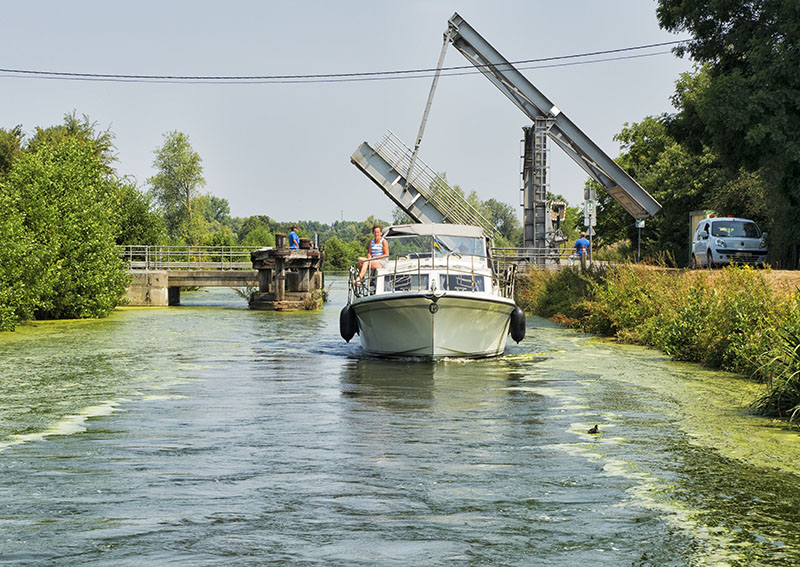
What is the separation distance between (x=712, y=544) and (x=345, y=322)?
1341 centimetres

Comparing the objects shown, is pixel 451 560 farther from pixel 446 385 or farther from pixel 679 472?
pixel 446 385

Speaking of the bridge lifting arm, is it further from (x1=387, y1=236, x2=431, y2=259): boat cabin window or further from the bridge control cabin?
(x1=387, y1=236, x2=431, y2=259): boat cabin window

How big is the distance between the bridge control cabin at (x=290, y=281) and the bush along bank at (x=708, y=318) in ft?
48.2

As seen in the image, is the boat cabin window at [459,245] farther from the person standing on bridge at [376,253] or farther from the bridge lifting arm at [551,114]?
the bridge lifting arm at [551,114]

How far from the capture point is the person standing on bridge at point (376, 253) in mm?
19812

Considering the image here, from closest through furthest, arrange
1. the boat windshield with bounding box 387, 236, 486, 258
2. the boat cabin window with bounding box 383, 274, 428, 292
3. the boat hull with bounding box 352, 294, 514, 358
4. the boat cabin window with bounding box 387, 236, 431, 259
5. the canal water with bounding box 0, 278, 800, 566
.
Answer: the canal water with bounding box 0, 278, 800, 566 < the boat hull with bounding box 352, 294, 514, 358 < the boat cabin window with bounding box 383, 274, 428, 292 < the boat windshield with bounding box 387, 236, 486, 258 < the boat cabin window with bounding box 387, 236, 431, 259

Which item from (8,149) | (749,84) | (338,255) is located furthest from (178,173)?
(749,84)

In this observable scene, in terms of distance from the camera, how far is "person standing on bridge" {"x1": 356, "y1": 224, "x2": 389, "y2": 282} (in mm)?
19812

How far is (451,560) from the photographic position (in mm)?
5852

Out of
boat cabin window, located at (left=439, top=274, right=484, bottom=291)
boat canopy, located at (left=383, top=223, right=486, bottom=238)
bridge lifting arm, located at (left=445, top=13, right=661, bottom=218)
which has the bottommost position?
boat cabin window, located at (left=439, top=274, right=484, bottom=291)

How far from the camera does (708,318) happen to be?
56.0ft

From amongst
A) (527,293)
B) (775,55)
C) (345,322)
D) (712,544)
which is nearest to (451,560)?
(712,544)

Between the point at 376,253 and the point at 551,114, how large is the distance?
65.2ft

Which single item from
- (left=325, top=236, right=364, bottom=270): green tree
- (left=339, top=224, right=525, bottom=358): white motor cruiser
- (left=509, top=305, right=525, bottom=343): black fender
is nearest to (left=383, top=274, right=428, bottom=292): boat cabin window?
(left=339, top=224, right=525, bottom=358): white motor cruiser
